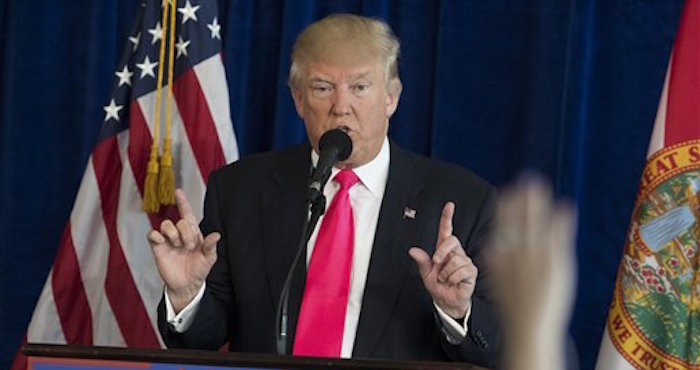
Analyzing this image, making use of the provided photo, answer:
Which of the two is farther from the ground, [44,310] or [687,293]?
[687,293]

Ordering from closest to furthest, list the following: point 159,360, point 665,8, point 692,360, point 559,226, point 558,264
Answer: point 558,264
point 559,226
point 159,360
point 692,360
point 665,8

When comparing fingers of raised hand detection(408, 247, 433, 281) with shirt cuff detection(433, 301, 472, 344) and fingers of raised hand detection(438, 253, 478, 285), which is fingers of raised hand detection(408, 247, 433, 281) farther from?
shirt cuff detection(433, 301, 472, 344)

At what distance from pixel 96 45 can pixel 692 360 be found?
2.41m

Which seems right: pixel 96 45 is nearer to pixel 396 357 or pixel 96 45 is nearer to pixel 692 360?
pixel 396 357

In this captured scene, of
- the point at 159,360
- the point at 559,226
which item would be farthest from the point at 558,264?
the point at 159,360

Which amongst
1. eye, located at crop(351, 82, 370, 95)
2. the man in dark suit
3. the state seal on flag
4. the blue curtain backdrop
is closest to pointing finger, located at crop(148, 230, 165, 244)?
the man in dark suit

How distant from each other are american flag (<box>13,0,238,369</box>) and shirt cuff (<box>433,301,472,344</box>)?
139 centimetres

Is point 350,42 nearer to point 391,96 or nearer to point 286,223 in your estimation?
point 391,96

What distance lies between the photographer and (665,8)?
12.8ft

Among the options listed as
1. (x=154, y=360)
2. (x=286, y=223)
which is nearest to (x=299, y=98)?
(x=286, y=223)

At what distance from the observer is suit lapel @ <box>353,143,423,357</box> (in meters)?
2.82

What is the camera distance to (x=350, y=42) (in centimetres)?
299

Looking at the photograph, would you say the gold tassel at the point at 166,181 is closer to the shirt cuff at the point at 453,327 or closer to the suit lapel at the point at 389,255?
the suit lapel at the point at 389,255

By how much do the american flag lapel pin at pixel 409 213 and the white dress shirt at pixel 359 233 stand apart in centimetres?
7
